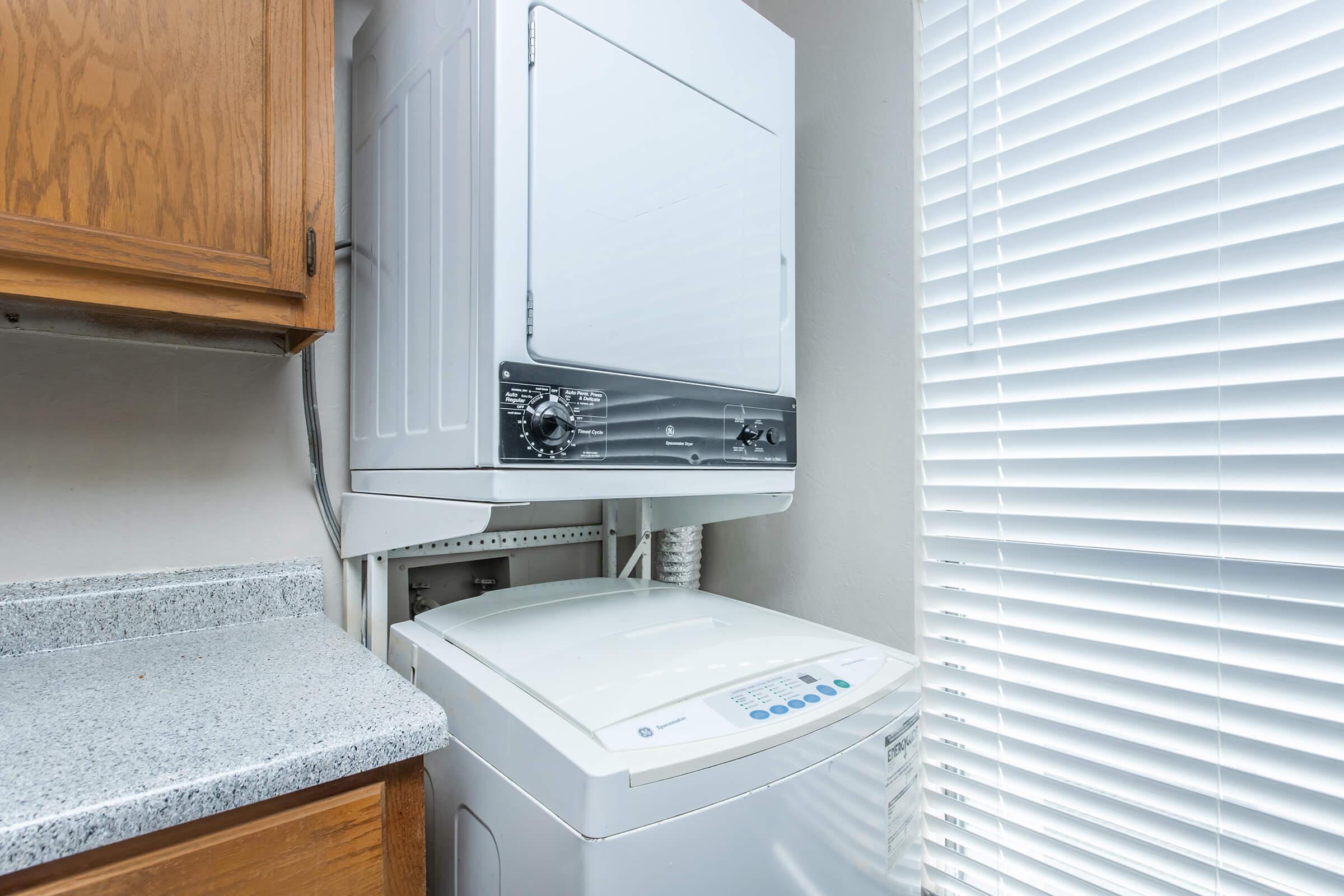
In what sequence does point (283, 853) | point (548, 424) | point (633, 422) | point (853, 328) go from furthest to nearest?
point (853, 328)
point (633, 422)
point (548, 424)
point (283, 853)

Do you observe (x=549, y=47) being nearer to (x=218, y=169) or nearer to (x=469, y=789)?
(x=218, y=169)

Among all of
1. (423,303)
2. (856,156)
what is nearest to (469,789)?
(423,303)

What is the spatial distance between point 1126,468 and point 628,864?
0.99 m

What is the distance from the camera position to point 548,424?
89 centimetres

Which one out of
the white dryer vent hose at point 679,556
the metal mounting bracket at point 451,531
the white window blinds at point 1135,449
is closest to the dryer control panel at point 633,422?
the metal mounting bracket at point 451,531

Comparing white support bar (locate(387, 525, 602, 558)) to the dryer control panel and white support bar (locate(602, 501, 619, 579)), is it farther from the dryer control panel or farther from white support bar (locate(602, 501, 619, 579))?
the dryer control panel

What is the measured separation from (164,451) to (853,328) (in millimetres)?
1432

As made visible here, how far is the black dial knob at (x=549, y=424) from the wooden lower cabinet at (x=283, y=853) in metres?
0.43

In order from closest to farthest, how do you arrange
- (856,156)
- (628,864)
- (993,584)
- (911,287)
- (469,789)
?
(628,864) → (469,789) → (993,584) → (911,287) → (856,156)

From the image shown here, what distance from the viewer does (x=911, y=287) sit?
4.38 ft

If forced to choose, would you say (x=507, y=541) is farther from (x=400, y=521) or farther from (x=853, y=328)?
(x=853, y=328)

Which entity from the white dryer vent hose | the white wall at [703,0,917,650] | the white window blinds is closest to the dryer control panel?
the white wall at [703,0,917,650]

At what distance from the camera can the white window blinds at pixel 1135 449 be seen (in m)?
0.88

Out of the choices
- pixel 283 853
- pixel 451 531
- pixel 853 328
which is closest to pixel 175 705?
pixel 283 853
